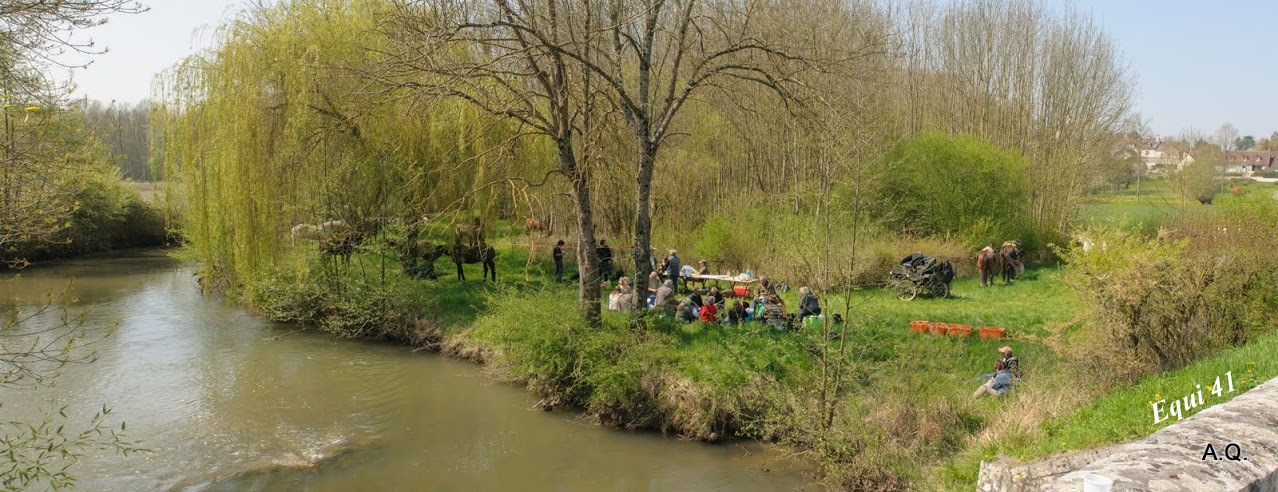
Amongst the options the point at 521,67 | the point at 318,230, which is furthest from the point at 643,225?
the point at 318,230

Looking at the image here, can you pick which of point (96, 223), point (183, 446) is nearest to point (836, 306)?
point (183, 446)

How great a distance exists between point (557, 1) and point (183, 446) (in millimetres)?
8894

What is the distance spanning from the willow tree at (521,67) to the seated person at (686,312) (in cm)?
150

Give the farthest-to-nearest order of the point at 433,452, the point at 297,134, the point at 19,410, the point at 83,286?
the point at 83,286
the point at 297,134
the point at 19,410
the point at 433,452

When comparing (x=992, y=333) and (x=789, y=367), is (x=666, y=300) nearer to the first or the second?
(x=789, y=367)

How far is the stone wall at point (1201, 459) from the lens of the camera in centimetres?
400

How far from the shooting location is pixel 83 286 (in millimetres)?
23891

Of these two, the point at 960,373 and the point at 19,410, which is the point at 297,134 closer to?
the point at 19,410

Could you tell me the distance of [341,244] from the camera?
16.8 m

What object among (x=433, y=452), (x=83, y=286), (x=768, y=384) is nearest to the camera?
(x=768, y=384)

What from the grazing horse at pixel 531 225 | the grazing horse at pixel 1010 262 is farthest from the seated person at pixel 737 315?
the grazing horse at pixel 1010 262

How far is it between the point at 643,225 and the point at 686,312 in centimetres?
184

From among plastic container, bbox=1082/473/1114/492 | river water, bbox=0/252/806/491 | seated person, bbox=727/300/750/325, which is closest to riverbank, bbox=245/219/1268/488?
river water, bbox=0/252/806/491

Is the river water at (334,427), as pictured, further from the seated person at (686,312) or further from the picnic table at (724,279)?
the picnic table at (724,279)
